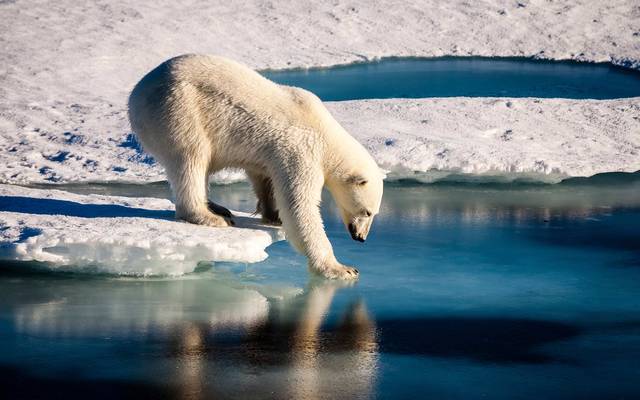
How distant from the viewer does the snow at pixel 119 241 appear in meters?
5.95

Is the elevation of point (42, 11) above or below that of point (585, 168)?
above

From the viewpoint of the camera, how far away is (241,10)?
1758 cm

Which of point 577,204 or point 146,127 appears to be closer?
point 146,127

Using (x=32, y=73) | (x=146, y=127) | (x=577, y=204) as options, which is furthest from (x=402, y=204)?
(x=32, y=73)

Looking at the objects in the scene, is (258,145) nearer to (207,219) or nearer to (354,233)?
(207,219)

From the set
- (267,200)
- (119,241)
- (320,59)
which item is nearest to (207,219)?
(267,200)

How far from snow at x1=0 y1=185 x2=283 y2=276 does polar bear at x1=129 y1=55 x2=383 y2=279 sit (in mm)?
293

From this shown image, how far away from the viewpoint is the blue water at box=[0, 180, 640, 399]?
15.2ft

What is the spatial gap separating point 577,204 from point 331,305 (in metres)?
3.90

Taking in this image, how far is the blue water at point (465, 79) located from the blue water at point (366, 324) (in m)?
5.80

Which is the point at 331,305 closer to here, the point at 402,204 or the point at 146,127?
the point at 146,127

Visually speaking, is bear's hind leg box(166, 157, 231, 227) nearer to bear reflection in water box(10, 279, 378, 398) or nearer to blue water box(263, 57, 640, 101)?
bear reflection in water box(10, 279, 378, 398)

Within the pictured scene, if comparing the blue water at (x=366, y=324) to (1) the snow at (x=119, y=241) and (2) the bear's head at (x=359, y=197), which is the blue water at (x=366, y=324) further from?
(2) the bear's head at (x=359, y=197)

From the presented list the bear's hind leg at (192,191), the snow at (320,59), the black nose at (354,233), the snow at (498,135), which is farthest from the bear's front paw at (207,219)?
the snow at (498,135)
